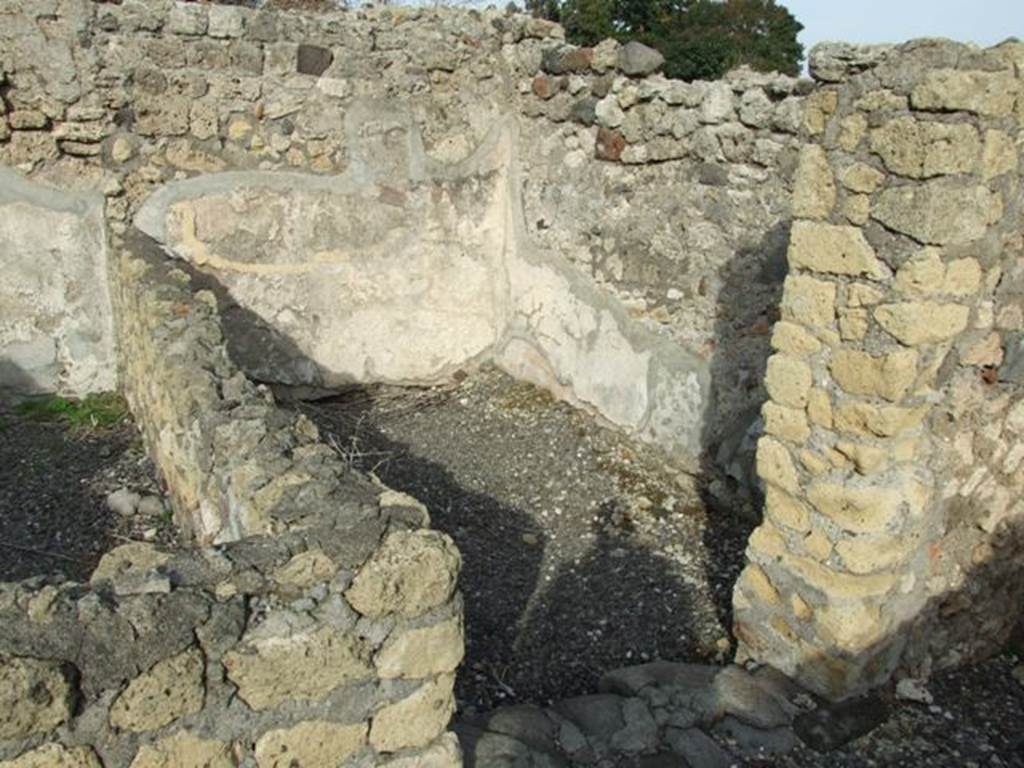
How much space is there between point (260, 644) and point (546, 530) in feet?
7.57

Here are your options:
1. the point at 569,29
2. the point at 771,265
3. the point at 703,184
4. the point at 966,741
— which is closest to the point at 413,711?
the point at 966,741

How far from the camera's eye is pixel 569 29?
1561 cm

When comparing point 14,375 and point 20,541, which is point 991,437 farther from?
point 14,375

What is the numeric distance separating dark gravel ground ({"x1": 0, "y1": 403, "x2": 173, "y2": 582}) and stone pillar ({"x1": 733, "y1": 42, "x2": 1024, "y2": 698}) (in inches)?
88.6

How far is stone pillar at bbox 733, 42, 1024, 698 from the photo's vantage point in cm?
226

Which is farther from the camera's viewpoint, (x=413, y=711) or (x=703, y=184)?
(x=703, y=184)

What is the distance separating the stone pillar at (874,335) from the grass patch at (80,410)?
3.10 m

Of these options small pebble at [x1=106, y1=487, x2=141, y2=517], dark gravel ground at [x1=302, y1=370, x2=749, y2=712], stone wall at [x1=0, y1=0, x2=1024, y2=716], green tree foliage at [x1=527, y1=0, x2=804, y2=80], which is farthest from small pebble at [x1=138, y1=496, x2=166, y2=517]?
green tree foliage at [x1=527, y1=0, x2=804, y2=80]

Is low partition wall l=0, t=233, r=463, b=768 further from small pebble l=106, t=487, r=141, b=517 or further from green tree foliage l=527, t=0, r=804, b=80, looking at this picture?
green tree foliage l=527, t=0, r=804, b=80

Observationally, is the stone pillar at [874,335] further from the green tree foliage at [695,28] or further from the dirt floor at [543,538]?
the green tree foliage at [695,28]

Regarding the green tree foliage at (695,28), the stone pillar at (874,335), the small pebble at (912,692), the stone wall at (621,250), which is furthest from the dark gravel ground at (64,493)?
the green tree foliage at (695,28)

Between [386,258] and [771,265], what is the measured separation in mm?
2222

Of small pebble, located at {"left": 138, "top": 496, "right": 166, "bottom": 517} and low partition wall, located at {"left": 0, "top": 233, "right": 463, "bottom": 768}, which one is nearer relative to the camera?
low partition wall, located at {"left": 0, "top": 233, "right": 463, "bottom": 768}

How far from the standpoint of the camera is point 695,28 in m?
17.2
